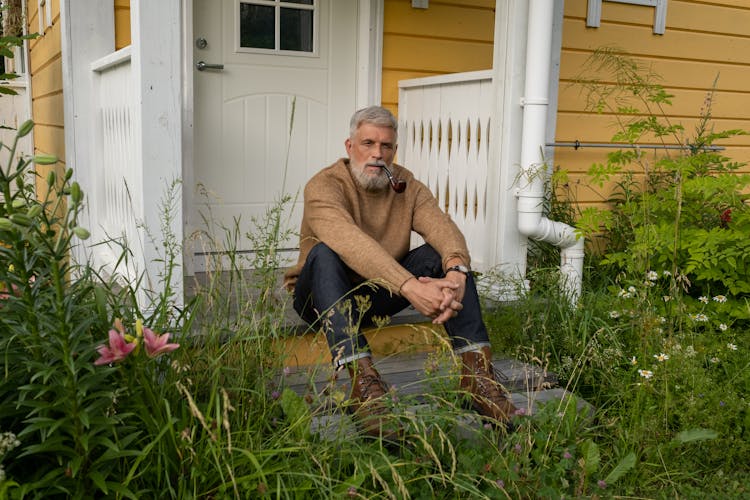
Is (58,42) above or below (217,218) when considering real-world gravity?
above

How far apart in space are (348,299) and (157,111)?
1066 mm

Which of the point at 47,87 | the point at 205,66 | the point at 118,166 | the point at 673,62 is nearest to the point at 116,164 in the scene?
the point at 118,166

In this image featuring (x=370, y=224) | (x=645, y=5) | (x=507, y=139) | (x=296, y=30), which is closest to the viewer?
(x=370, y=224)

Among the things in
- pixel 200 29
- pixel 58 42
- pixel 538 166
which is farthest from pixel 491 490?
pixel 58 42

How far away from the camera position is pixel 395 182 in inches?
128

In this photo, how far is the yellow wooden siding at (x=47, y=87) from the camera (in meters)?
5.28

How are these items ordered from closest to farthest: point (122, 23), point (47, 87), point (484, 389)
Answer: point (484, 389), point (122, 23), point (47, 87)

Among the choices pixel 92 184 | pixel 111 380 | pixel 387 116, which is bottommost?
pixel 111 380

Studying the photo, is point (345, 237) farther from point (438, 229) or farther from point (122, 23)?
point (122, 23)

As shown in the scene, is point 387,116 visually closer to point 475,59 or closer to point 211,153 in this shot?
point 211,153

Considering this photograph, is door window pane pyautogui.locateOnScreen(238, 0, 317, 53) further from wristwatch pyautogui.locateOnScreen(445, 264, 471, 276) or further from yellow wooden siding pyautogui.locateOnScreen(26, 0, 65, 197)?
wristwatch pyautogui.locateOnScreen(445, 264, 471, 276)

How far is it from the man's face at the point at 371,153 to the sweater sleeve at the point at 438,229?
20 centimetres

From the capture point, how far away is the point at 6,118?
1048cm

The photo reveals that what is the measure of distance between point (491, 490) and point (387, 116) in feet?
5.08
